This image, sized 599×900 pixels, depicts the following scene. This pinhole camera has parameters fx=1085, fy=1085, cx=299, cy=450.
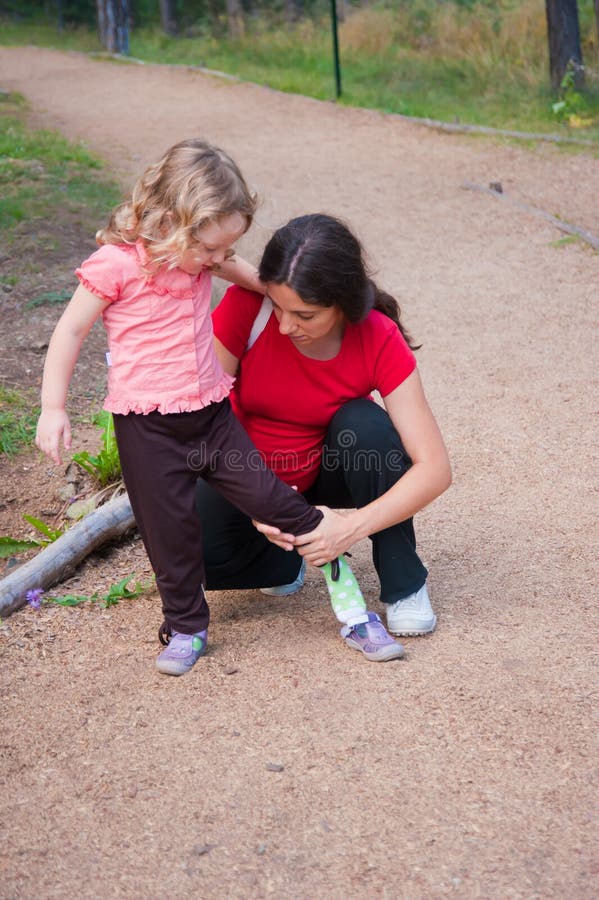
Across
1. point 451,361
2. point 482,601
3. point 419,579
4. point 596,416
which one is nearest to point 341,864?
point 419,579

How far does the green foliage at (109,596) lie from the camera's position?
3414 mm

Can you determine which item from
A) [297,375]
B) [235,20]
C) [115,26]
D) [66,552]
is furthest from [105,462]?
[235,20]

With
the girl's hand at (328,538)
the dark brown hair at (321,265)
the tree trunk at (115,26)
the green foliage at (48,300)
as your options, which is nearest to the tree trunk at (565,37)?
the green foliage at (48,300)

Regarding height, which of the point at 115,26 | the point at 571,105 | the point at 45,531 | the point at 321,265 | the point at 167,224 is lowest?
the point at 115,26

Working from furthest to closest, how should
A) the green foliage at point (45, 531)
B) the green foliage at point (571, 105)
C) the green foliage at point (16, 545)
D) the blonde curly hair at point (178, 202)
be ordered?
the green foliage at point (571, 105)
the green foliage at point (16, 545)
the green foliage at point (45, 531)
the blonde curly hair at point (178, 202)

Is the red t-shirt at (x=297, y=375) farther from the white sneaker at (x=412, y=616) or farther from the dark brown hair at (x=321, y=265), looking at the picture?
the white sneaker at (x=412, y=616)

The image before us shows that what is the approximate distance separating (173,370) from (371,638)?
905mm

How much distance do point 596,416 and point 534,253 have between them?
9.51ft

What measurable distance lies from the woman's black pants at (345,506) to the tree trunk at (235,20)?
20.5m

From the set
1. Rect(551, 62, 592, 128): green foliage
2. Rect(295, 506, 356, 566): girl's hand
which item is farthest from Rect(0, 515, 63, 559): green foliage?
Rect(551, 62, 592, 128): green foliage

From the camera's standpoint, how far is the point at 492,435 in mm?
4785

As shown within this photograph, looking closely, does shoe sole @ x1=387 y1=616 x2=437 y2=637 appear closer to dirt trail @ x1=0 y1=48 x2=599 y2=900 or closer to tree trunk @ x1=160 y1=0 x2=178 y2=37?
dirt trail @ x1=0 y1=48 x2=599 y2=900

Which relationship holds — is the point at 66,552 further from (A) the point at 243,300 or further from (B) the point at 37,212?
(B) the point at 37,212

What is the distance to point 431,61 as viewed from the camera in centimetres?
1505
